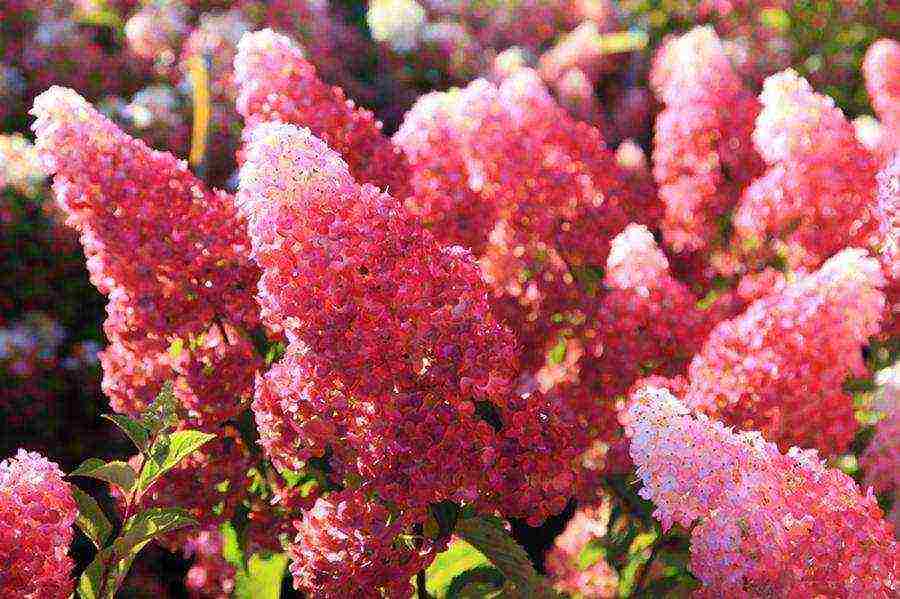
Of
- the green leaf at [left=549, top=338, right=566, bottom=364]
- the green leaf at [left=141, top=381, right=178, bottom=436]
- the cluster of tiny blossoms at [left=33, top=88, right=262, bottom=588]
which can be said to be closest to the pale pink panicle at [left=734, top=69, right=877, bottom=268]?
the green leaf at [left=549, top=338, right=566, bottom=364]

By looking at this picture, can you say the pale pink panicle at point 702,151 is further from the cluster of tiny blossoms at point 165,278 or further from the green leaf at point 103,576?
the green leaf at point 103,576

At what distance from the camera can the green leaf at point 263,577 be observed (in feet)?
3.46

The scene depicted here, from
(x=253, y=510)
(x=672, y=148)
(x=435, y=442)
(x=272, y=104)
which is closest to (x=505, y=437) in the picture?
(x=435, y=442)

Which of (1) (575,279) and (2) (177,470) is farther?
(1) (575,279)

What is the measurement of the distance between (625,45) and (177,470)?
1494 mm

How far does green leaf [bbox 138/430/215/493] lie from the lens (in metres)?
0.78

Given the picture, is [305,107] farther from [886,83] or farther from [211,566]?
[886,83]

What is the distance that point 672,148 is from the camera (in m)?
1.36

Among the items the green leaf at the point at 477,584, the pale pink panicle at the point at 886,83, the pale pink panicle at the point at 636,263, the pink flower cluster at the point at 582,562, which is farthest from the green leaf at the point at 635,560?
the pale pink panicle at the point at 886,83

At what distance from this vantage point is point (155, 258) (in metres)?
0.86

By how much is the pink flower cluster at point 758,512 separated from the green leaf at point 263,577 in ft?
1.49

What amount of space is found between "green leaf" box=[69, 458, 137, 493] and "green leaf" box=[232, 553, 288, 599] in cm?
29

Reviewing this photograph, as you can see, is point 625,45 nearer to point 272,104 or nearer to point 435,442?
point 272,104

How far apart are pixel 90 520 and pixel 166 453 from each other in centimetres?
9
